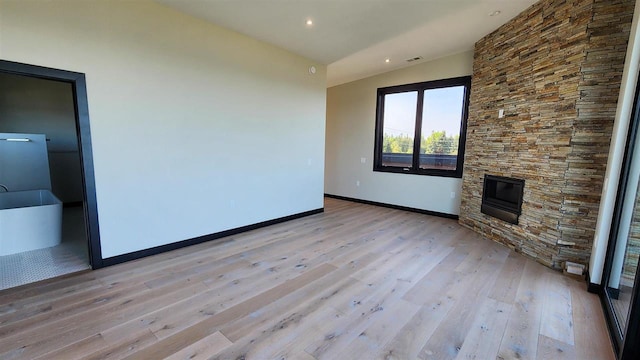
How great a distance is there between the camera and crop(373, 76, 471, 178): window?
4820mm

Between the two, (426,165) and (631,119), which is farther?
(426,165)

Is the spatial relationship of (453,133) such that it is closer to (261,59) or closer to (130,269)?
(261,59)

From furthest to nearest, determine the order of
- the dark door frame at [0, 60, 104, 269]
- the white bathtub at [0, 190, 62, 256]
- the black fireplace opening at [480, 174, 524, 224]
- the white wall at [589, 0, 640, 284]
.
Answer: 1. the black fireplace opening at [480, 174, 524, 224]
2. the white bathtub at [0, 190, 62, 256]
3. the dark door frame at [0, 60, 104, 269]
4. the white wall at [589, 0, 640, 284]

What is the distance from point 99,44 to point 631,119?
4884 mm

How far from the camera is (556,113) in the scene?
2.92 meters

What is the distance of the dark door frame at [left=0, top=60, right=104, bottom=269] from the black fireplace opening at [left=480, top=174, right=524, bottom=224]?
4923 mm

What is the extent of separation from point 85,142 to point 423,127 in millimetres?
5169

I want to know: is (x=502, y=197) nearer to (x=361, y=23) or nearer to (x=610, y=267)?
(x=610, y=267)

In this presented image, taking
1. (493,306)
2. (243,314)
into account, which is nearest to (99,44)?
(243,314)

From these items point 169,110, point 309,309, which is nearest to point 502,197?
point 309,309

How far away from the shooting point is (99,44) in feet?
8.42

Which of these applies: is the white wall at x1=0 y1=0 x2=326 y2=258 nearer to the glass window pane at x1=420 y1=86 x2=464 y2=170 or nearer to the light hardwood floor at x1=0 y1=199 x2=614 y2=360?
the light hardwood floor at x1=0 y1=199 x2=614 y2=360

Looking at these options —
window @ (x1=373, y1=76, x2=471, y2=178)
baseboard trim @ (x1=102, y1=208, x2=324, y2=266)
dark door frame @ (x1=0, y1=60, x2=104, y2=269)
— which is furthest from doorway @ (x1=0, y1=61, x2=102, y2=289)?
window @ (x1=373, y1=76, x2=471, y2=178)

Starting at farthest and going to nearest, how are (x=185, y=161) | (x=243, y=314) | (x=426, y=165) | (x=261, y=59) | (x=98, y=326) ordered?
1. (x=426, y=165)
2. (x=261, y=59)
3. (x=185, y=161)
4. (x=243, y=314)
5. (x=98, y=326)
